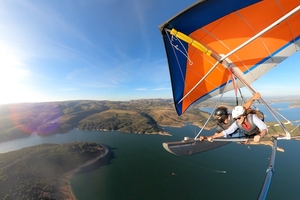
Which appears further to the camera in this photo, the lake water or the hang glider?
the lake water

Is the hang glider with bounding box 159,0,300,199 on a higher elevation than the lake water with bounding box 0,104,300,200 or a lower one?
higher

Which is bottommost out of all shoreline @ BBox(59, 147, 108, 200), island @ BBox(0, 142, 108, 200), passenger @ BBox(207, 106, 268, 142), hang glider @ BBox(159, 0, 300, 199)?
shoreline @ BBox(59, 147, 108, 200)

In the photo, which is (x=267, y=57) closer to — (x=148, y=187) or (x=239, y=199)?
(x=239, y=199)

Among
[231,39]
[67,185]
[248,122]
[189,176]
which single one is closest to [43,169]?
[67,185]

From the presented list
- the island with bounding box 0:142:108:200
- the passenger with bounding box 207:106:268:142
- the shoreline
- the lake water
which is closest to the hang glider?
the passenger with bounding box 207:106:268:142

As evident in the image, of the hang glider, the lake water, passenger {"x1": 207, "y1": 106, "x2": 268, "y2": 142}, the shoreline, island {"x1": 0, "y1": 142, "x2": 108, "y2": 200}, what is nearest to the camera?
the hang glider

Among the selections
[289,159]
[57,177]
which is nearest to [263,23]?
[57,177]

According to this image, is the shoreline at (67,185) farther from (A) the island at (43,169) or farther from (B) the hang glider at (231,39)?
(B) the hang glider at (231,39)

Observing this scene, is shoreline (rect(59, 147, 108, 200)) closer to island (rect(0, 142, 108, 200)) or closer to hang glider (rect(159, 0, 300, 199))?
island (rect(0, 142, 108, 200))

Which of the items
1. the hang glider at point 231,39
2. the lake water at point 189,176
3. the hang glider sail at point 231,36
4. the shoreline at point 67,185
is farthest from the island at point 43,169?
the hang glider sail at point 231,36
